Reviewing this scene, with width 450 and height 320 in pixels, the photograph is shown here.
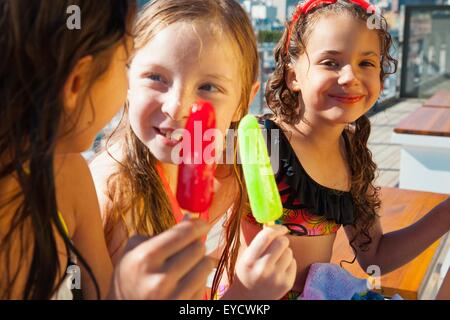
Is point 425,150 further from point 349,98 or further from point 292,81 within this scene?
point 349,98

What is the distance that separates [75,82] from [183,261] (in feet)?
1.10

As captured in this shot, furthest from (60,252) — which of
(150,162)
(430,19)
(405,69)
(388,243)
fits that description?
(430,19)

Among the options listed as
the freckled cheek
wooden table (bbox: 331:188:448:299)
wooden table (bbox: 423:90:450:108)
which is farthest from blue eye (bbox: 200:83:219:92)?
wooden table (bbox: 423:90:450:108)

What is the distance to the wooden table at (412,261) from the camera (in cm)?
153

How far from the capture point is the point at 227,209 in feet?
5.02

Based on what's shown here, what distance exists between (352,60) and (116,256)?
825 millimetres

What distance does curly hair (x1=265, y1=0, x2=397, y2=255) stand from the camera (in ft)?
4.96

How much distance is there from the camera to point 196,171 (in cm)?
80

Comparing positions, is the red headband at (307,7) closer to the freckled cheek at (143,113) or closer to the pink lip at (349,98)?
the pink lip at (349,98)

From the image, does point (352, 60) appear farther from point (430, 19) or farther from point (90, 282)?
point (430, 19)

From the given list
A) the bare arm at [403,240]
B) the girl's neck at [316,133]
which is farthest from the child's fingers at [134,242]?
the bare arm at [403,240]

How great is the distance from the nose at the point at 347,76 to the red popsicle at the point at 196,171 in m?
0.63

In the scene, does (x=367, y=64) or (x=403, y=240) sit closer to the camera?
(x=367, y=64)

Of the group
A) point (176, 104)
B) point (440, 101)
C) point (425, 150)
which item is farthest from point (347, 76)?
point (440, 101)
